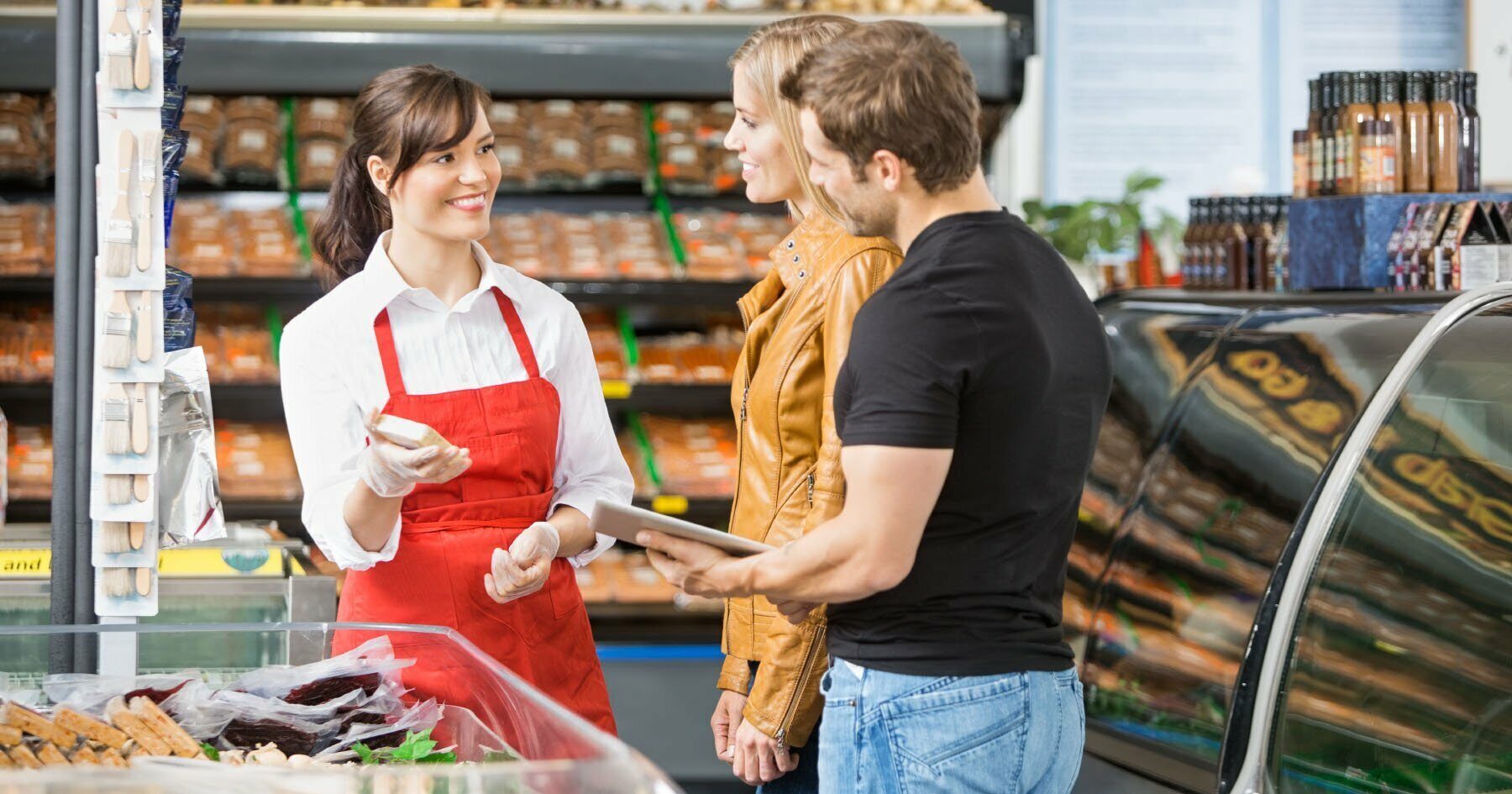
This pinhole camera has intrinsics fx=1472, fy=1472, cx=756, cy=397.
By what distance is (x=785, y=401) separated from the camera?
5.99 feet

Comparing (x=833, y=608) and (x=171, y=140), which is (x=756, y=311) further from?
(x=171, y=140)

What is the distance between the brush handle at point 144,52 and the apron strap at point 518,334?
24.1 inches

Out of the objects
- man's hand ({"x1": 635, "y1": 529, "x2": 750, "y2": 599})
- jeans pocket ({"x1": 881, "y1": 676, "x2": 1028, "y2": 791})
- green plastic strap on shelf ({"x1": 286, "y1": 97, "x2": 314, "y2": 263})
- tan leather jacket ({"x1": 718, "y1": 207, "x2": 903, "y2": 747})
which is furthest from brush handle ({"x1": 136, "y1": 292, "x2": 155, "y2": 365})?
green plastic strap on shelf ({"x1": 286, "y1": 97, "x2": 314, "y2": 263})

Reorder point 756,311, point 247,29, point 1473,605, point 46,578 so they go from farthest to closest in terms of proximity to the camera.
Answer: point 247,29
point 46,578
point 756,311
point 1473,605

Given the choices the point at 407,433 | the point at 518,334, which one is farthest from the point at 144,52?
the point at 518,334

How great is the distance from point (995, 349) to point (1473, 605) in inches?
31.4

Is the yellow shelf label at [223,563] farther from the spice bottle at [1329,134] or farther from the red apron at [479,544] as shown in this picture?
the spice bottle at [1329,134]

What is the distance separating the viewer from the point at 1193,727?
2.04m

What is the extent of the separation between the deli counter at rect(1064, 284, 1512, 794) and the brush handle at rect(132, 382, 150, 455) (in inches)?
55.5

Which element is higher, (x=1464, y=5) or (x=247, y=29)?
(x=1464, y=5)

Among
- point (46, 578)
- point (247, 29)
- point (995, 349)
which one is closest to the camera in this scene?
point (995, 349)

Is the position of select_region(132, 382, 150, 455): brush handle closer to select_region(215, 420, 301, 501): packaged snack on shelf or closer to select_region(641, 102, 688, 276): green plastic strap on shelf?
select_region(215, 420, 301, 501): packaged snack on shelf

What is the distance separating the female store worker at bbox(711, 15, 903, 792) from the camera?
Answer: 5.84 ft

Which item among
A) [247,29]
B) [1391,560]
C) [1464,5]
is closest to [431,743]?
[1391,560]
